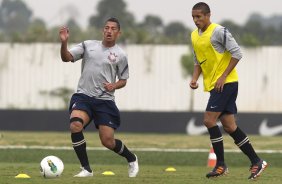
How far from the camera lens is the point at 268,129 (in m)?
31.8

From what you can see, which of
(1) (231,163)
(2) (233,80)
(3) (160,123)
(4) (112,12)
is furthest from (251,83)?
(4) (112,12)

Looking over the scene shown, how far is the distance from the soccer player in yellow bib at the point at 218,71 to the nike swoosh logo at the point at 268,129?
1984 cm

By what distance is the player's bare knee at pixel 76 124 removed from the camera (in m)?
11.7

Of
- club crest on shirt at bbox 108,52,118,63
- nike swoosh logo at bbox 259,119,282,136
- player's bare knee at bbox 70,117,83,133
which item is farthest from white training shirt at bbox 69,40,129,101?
nike swoosh logo at bbox 259,119,282,136

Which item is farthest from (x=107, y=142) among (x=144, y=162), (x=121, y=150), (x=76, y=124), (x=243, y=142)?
(x=144, y=162)

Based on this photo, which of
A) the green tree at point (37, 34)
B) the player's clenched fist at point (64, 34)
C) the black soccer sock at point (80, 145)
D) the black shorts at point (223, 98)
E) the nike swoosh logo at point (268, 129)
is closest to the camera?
the player's clenched fist at point (64, 34)

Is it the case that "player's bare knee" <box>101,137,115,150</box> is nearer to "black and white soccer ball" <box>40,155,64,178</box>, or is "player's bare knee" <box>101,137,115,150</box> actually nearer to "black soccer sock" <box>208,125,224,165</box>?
"black and white soccer ball" <box>40,155,64,178</box>

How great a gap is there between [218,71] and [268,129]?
20335mm

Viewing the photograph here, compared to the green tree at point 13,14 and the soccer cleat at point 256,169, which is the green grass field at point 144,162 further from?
the green tree at point 13,14

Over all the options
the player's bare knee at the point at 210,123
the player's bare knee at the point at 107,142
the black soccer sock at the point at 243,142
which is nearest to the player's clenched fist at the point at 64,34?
the player's bare knee at the point at 107,142

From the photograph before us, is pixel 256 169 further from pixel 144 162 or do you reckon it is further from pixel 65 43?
pixel 144 162

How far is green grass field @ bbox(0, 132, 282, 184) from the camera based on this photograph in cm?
1144

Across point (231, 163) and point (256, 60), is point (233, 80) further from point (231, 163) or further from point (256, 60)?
point (256, 60)

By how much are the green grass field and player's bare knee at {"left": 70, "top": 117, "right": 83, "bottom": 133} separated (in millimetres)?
627
